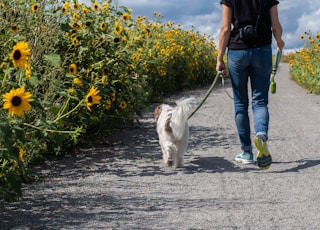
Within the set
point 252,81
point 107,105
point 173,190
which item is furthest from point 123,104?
point 173,190

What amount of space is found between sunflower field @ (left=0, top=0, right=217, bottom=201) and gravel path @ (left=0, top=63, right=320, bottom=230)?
0.84ft

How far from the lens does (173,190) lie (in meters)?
4.26

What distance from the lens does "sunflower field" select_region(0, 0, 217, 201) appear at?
3.38 metres

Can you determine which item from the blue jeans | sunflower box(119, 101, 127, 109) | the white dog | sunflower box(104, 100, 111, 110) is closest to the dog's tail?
the white dog

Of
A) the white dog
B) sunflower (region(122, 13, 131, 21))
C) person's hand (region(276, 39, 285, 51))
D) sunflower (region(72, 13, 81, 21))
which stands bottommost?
the white dog

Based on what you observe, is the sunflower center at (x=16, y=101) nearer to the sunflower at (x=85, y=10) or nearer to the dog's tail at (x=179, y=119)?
the dog's tail at (x=179, y=119)

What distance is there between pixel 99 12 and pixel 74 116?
1348 millimetres

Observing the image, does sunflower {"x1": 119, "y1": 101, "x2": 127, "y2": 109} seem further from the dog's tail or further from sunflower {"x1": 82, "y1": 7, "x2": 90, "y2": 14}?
the dog's tail

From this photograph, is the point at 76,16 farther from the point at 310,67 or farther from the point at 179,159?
the point at 310,67

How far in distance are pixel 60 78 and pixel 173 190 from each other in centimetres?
149

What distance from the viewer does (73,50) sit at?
568cm

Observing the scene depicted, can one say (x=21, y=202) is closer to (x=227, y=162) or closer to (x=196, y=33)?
(x=227, y=162)

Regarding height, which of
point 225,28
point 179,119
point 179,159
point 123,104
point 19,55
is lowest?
point 179,159

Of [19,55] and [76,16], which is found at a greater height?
[76,16]
